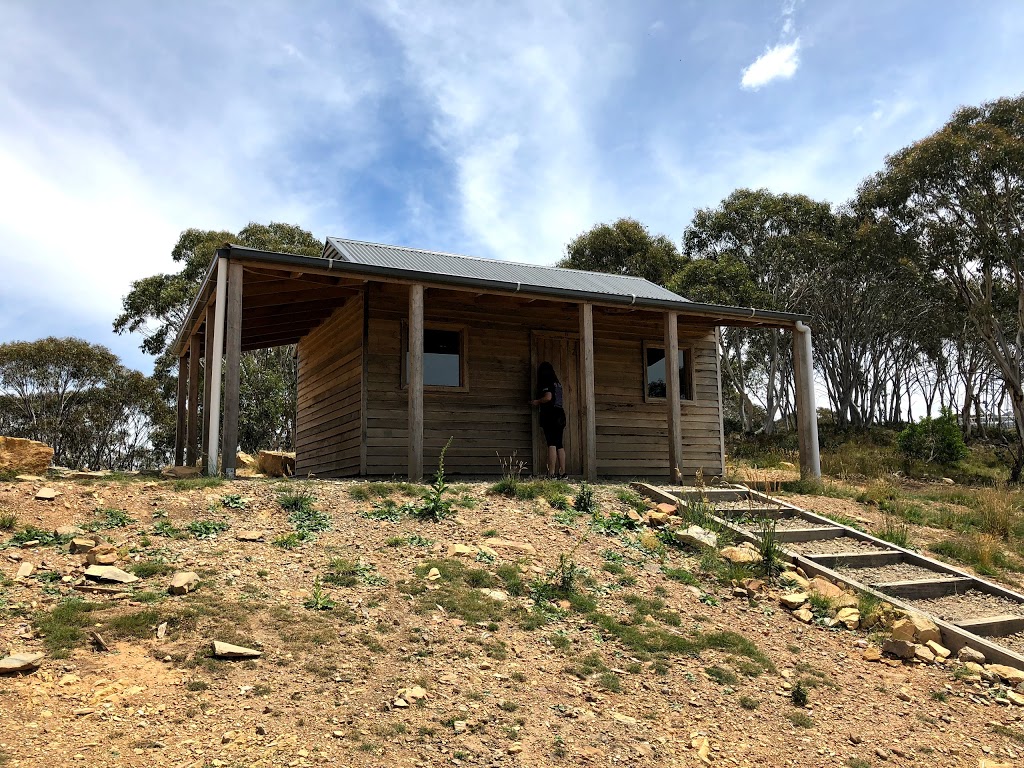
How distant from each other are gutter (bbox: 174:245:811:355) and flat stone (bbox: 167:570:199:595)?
4.43m

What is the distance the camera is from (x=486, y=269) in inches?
517

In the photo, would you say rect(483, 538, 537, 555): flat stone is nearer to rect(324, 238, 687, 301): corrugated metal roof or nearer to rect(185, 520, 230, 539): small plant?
rect(185, 520, 230, 539): small plant

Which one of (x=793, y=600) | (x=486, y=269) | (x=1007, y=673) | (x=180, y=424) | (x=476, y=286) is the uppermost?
(x=486, y=269)

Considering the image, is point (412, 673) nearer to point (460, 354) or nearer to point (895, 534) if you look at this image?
point (895, 534)

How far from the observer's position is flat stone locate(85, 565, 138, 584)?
5137mm

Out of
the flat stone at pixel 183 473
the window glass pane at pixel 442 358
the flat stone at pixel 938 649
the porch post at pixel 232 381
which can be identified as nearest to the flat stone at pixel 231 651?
the porch post at pixel 232 381

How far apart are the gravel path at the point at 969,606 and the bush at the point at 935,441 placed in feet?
61.1

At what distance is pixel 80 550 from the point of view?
565 cm

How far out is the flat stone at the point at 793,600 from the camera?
22.1 feet

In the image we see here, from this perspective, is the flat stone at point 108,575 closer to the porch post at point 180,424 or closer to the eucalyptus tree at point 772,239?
the porch post at point 180,424

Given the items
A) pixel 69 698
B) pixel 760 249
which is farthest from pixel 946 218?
pixel 69 698

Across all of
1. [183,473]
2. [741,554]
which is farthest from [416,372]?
[741,554]

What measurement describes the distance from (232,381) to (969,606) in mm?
8316

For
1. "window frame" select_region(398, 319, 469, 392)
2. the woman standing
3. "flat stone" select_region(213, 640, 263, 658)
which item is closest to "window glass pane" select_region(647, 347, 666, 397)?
the woman standing
